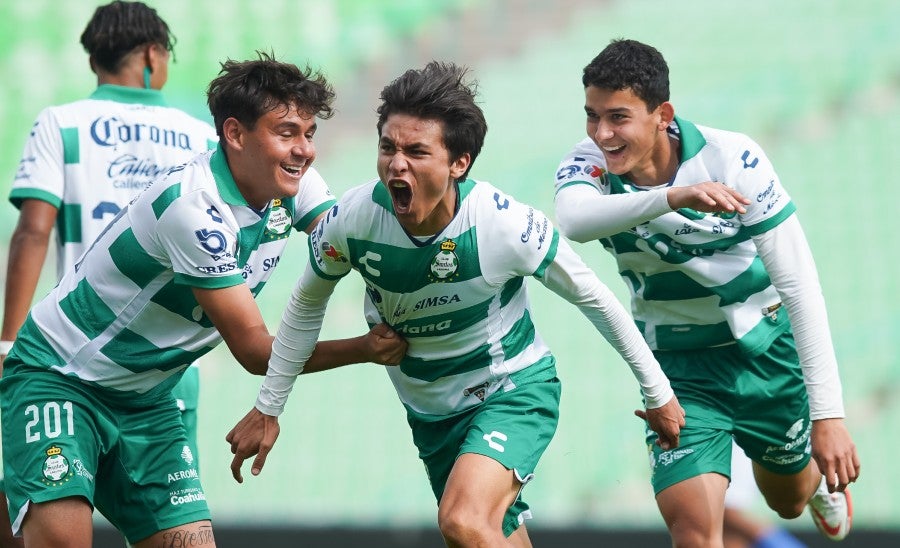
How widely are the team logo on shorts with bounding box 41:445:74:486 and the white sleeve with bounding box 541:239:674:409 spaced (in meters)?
1.64

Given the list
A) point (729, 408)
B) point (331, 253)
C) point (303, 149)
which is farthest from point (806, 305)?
point (303, 149)

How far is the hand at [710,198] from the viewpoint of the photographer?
4.16 meters

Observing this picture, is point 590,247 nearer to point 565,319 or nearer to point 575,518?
point 565,319

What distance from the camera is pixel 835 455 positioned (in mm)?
4523

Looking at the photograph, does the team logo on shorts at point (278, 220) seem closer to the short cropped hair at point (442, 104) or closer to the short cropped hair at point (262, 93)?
the short cropped hair at point (262, 93)

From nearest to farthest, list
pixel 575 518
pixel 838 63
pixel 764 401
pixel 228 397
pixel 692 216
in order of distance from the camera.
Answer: pixel 692 216
pixel 764 401
pixel 575 518
pixel 228 397
pixel 838 63

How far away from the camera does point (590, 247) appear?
9547 millimetres

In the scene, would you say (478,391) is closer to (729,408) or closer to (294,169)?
(294,169)

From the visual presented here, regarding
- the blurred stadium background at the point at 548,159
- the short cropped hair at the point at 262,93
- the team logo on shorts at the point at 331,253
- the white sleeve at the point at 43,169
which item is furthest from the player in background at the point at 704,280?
the blurred stadium background at the point at 548,159

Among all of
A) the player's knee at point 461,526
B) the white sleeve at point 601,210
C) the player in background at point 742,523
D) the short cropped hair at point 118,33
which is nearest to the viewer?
the player's knee at point 461,526

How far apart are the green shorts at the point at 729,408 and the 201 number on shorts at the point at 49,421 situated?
2.14m

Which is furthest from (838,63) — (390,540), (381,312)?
(381,312)

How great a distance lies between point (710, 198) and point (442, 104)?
2.98ft

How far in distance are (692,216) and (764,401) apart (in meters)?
0.86
